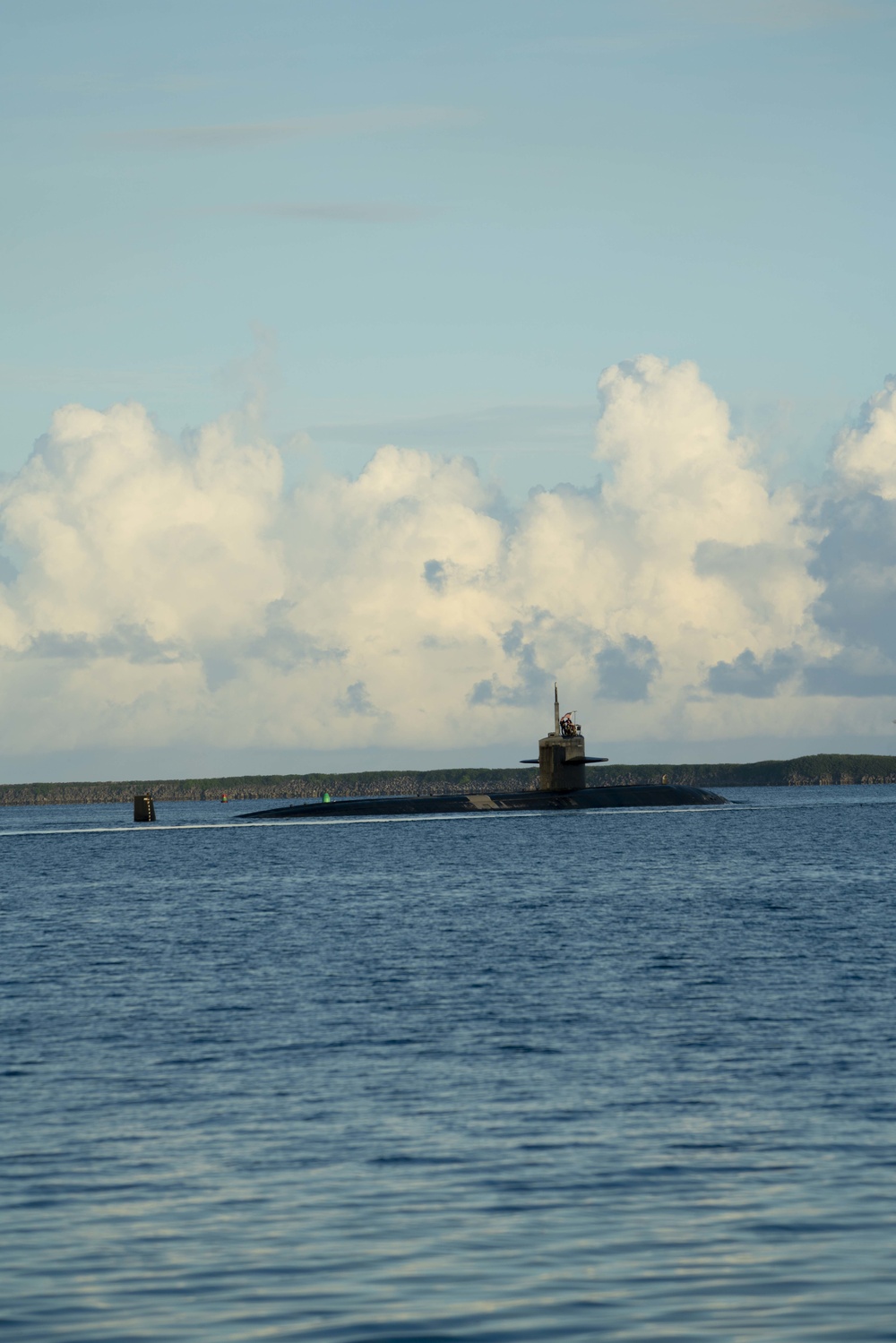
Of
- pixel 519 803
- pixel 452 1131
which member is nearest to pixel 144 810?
pixel 519 803

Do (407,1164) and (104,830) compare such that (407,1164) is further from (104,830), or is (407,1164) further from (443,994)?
(104,830)

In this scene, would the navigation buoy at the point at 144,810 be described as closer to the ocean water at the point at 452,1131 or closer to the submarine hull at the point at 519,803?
the submarine hull at the point at 519,803

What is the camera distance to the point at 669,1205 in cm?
1738

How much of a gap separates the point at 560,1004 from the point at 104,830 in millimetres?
130026

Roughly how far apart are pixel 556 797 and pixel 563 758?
587 cm

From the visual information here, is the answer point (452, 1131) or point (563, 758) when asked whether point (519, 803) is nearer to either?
point (563, 758)

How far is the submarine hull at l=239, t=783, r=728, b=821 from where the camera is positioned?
136 m

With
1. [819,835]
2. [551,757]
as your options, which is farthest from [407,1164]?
[551,757]

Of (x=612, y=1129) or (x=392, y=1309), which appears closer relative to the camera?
(x=392, y=1309)

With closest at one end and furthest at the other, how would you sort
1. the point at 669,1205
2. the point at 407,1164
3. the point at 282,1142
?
the point at 669,1205 < the point at 407,1164 < the point at 282,1142

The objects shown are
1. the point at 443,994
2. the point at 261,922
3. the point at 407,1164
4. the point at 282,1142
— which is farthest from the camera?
the point at 261,922

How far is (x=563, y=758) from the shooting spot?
130m

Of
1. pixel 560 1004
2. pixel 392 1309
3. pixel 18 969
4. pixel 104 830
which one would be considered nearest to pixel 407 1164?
pixel 392 1309

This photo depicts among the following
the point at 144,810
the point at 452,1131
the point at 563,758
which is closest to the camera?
the point at 452,1131
